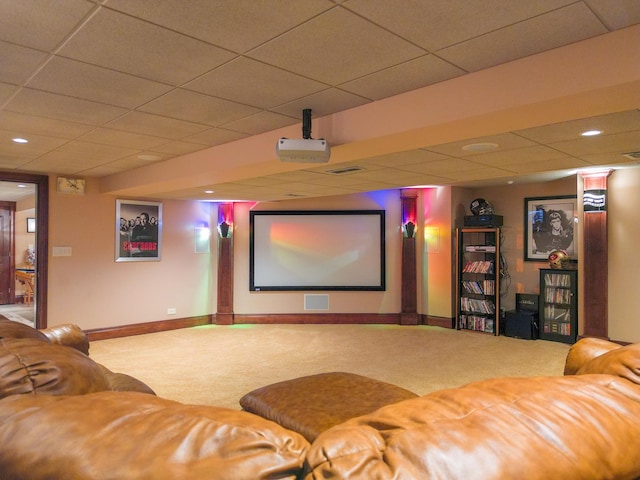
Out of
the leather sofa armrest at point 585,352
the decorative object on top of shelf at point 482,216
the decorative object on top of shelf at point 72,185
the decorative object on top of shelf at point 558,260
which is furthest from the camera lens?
the decorative object on top of shelf at point 482,216

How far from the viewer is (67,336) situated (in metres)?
3.08

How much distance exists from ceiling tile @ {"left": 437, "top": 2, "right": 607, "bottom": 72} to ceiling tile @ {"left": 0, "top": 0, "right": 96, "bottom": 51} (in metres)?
1.73

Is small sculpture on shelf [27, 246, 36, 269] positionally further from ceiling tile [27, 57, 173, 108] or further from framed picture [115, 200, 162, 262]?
ceiling tile [27, 57, 173, 108]

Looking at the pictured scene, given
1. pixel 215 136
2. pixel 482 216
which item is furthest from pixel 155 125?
pixel 482 216

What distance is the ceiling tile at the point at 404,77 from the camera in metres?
2.47

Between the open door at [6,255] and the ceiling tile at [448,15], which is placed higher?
the ceiling tile at [448,15]

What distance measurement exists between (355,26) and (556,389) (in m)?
1.74

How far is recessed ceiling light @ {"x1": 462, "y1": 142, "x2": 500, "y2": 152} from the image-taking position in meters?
3.67

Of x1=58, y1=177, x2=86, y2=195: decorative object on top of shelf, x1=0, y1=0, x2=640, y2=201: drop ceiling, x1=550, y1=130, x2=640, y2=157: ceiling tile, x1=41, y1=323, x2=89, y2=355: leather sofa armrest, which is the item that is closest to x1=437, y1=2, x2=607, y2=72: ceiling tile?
x1=0, y1=0, x2=640, y2=201: drop ceiling

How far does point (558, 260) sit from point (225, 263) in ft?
17.6

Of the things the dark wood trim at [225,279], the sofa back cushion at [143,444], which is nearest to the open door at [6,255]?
the dark wood trim at [225,279]

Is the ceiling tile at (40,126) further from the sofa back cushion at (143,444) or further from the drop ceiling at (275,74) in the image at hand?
the sofa back cushion at (143,444)

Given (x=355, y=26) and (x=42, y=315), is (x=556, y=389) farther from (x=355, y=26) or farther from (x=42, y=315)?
(x=42, y=315)

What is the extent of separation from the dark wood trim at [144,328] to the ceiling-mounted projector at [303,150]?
476 centimetres
